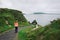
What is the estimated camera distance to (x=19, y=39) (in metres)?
23.7

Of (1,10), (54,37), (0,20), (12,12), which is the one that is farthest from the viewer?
(12,12)

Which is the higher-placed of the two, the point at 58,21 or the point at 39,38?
the point at 58,21

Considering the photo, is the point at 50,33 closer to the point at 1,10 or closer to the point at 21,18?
the point at 1,10

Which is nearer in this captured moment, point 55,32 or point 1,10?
point 55,32

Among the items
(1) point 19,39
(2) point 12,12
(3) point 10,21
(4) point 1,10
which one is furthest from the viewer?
(2) point 12,12

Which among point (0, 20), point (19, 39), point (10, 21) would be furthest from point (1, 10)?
point (19, 39)

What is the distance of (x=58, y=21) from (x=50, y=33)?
7.72 feet

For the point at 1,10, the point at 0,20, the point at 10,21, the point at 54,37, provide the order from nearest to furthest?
the point at 54,37
the point at 0,20
the point at 10,21
the point at 1,10

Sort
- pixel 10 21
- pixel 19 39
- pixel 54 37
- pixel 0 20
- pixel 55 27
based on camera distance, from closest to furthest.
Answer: pixel 54 37 → pixel 55 27 → pixel 19 39 → pixel 0 20 → pixel 10 21

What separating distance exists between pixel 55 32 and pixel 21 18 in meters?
45.1

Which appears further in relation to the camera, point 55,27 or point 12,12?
point 12,12

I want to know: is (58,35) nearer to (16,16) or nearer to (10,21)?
(10,21)

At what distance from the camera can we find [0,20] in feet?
140

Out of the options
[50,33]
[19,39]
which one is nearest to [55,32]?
[50,33]
